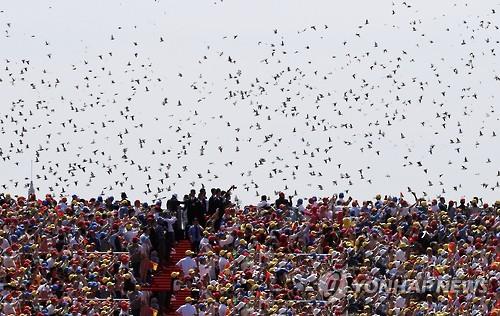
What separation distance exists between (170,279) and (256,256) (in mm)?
2176

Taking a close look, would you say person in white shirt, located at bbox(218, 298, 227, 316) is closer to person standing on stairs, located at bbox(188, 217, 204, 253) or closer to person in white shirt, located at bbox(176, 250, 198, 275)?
person in white shirt, located at bbox(176, 250, 198, 275)

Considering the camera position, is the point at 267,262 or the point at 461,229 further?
the point at 461,229

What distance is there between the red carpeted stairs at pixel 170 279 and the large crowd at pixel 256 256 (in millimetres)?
186

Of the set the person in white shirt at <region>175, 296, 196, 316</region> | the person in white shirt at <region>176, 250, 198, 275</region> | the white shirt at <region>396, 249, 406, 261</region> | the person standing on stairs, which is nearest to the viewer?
the person in white shirt at <region>175, 296, 196, 316</region>

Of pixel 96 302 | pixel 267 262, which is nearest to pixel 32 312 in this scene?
pixel 96 302

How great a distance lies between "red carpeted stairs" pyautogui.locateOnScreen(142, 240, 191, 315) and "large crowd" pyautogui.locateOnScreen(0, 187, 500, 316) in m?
0.19

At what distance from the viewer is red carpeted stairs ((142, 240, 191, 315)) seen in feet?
180

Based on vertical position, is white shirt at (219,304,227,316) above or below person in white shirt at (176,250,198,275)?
below

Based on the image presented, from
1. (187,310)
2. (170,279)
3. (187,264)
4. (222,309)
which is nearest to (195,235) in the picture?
(170,279)

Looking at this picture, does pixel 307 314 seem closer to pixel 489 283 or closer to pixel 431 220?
pixel 489 283

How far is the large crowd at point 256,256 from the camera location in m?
52.7

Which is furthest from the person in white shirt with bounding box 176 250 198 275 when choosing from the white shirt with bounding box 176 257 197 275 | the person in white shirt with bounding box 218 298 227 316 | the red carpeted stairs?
the person in white shirt with bounding box 218 298 227 316

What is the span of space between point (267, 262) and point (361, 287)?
316 cm

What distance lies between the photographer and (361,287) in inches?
2079
